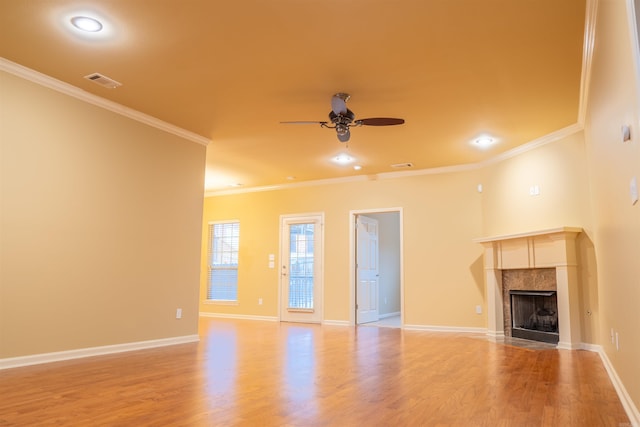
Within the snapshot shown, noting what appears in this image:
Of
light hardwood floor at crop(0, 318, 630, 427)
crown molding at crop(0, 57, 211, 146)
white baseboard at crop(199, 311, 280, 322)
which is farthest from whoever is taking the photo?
white baseboard at crop(199, 311, 280, 322)

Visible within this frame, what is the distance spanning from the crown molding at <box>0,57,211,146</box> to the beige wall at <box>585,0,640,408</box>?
4590 millimetres

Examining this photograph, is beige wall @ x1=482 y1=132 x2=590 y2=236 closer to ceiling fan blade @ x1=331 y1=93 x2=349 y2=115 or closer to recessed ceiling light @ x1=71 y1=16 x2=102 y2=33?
ceiling fan blade @ x1=331 y1=93 x2=349 y2=115

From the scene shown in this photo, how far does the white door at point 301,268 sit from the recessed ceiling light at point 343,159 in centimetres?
170

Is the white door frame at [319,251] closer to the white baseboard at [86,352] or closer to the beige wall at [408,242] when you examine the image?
the beige wall at [408,242]

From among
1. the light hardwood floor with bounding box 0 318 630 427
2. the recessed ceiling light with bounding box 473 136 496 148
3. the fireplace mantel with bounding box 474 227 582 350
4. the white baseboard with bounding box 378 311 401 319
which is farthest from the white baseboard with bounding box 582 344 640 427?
the white baseboard with bounding box 378 311 401 319

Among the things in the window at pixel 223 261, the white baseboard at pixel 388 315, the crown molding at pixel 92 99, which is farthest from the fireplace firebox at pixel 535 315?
the window at pixel 223 261

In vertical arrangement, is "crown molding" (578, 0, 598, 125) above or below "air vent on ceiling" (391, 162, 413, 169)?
above

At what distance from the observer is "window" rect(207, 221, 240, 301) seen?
9.68 m

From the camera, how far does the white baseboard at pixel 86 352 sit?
4.05m

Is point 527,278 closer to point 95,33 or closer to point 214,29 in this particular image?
point 214,29

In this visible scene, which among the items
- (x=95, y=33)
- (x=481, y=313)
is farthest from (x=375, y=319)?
(x=95, y=33)

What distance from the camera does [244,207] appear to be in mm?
9750

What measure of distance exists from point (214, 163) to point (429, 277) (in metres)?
4.09

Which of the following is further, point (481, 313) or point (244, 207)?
point (244, 207)
